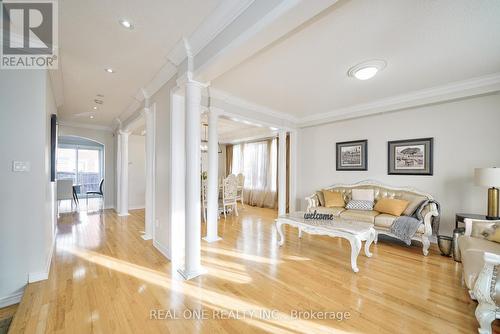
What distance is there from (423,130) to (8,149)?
5843 millimetres

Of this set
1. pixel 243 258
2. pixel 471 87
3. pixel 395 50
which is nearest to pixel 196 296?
pixel 243 258

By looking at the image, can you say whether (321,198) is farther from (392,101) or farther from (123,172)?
(123,172)

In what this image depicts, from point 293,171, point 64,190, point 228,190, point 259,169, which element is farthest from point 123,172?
point 293,171

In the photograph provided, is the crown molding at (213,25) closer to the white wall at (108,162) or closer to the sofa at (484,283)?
the sofa at (484,283)

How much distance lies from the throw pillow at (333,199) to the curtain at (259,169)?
101 inches

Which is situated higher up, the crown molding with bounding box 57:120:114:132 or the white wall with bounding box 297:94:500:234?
the crown molding with bounding box 57:120:114:132

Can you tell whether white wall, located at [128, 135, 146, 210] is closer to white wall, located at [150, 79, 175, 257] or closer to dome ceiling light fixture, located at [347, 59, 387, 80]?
white wall, located at [150, 79, 175, 257]

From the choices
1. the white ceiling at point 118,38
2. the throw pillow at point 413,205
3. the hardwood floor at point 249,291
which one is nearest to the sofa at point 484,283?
the hardwood floor at point 249,291

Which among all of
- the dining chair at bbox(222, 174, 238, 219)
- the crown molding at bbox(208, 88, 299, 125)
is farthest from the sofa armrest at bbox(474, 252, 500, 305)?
the dining chair at bbox(222, 174, 238, 219)

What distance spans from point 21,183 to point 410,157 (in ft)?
18.5

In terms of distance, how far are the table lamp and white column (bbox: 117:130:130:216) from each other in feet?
22.6

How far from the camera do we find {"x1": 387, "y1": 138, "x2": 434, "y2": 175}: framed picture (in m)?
3.68

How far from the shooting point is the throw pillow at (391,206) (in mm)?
3504

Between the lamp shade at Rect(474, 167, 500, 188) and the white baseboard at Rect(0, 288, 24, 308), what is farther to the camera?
the lamp shade at Rect(474, 167, 500, 188)
